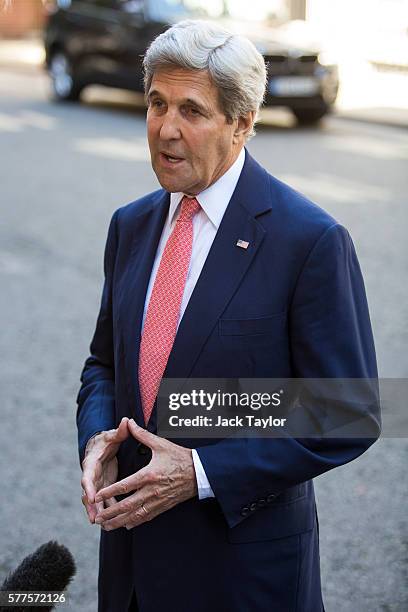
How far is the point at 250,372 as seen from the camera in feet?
6.76

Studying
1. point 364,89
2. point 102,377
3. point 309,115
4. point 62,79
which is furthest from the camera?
point 364,89

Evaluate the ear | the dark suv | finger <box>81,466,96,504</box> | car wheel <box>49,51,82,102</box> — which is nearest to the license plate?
the dark suv

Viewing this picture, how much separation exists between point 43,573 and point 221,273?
2.43ft

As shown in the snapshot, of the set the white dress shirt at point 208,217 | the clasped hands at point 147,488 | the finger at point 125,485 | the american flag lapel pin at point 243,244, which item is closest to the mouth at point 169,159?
the white dress shirt at point 208,217

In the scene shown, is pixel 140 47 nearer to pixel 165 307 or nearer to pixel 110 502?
pixel 165 307

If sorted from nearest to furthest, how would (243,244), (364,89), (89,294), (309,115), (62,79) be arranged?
(243,244), (89,294), (309,115), (62,79), (364,89)

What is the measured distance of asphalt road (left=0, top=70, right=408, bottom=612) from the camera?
3971 mm

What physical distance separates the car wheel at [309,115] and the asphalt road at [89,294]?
0.66 feet

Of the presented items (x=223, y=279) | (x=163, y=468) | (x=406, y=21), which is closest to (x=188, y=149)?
(x=223, y=279)

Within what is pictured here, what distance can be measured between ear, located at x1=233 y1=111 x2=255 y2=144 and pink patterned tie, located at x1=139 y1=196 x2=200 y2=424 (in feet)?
0.55

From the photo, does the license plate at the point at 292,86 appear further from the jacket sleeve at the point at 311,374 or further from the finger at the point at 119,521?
the finger at the point at 119,521

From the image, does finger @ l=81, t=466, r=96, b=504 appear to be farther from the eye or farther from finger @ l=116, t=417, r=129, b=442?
the eye

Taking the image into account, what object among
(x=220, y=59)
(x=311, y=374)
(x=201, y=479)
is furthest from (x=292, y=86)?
(x=201, y=479)

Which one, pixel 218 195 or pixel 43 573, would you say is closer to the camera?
pixel 43 573
